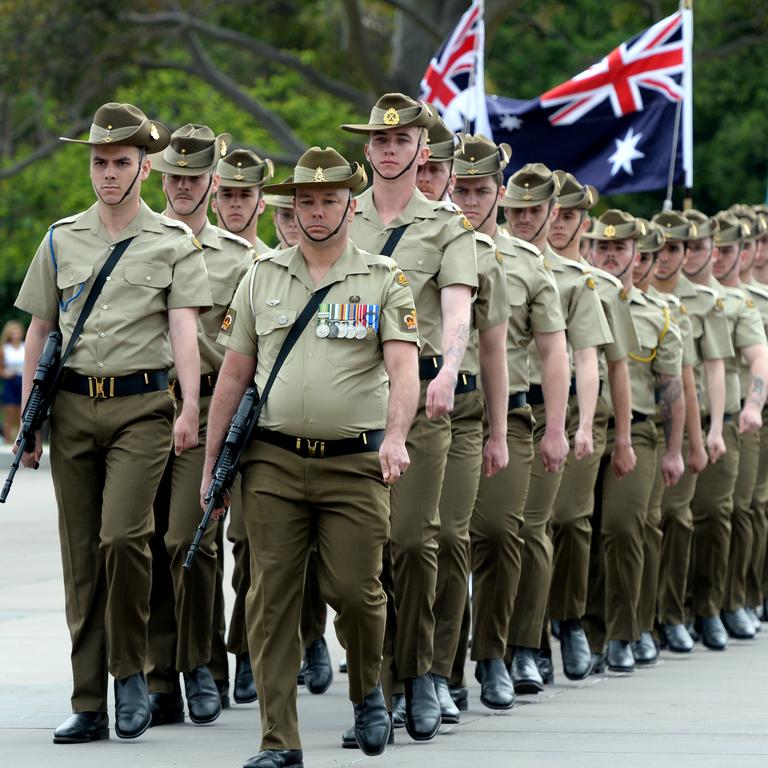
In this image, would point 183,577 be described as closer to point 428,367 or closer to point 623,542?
point 428,367

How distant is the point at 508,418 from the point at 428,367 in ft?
3.66

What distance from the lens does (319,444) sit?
704cm

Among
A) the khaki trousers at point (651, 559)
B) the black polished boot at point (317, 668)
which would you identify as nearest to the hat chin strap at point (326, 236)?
the black polished boot at point (317, 668)

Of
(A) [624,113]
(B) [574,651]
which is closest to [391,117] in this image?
(B) [574,651]

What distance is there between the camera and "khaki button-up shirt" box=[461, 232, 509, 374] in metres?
8.40

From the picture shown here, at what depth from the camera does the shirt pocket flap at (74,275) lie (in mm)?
7848

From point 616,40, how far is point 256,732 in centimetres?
3185

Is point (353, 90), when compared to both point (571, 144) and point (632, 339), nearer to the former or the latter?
point (571, 144)

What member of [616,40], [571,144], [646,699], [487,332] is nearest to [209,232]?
[487,332]

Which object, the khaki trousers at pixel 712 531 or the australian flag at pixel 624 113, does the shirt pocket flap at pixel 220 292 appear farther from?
the australian flag at pixel 624 113

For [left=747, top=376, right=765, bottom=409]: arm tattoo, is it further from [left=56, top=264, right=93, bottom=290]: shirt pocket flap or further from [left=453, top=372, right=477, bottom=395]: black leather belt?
[left=56, top=264, right=93, bottom=290]: shirt pocket flap

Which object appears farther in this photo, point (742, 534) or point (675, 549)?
point (742, 534)

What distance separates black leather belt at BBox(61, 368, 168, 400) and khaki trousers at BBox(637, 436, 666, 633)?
390 centimetres

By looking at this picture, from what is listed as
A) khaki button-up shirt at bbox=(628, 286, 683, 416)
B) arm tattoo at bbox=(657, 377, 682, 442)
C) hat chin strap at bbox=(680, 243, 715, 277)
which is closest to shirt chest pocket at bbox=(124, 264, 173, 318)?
khaki button-up shirt at bbox=(628, 286, 683, 416)
